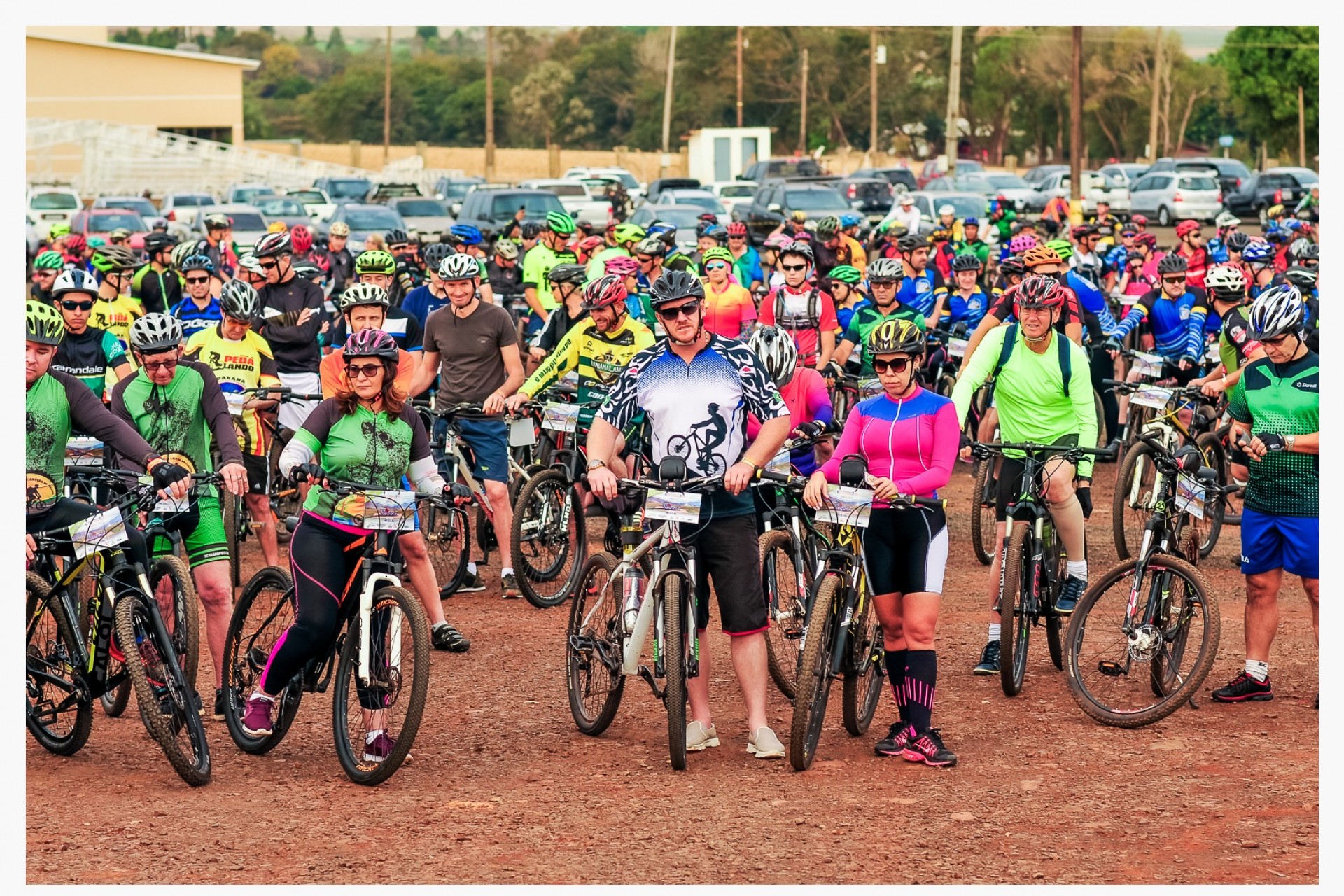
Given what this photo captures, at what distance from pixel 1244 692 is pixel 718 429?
3.12m

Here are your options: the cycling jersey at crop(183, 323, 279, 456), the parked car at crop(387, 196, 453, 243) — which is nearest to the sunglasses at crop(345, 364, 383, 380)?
the cycling jersey at crop(183, 323, 279, 456)

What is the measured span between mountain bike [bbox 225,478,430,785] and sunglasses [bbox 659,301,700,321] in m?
1.24

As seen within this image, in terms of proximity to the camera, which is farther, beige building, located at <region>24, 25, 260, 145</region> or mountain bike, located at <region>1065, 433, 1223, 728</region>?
beige building, located at <region>24, 25, 260, 145</region>

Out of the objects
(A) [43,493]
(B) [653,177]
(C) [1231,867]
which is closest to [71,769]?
(A) [43,493]

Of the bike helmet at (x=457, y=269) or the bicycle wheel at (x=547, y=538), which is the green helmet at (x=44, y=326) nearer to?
the bike helmet at (x=457, y=269)

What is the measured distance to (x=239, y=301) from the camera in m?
10.6

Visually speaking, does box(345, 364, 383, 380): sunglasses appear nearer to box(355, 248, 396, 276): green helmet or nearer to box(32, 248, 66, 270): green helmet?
box(355, 248, 396, 276): green helmet

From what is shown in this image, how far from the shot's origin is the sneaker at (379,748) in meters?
7.38

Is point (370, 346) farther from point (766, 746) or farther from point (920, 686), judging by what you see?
point (920, 686)

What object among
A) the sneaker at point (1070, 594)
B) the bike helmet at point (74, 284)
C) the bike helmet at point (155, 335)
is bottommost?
the sneaker at point (1070, 594)

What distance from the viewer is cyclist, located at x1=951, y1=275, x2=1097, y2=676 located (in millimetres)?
9109

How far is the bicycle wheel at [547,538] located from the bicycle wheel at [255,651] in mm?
2886

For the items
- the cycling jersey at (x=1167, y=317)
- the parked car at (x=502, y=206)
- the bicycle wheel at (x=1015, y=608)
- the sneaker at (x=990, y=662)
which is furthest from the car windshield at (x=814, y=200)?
the bicycle wheel at (x=1015, y=608)

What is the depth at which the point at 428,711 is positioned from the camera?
8664 mm
